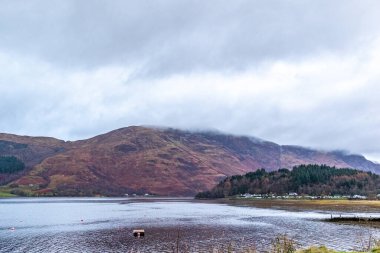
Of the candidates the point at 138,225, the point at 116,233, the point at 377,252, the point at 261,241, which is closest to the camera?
the point at 377,252

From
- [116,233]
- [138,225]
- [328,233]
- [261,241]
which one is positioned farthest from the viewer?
[138,225]

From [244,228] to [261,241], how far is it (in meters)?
22.8

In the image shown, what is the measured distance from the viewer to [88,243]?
245 feet

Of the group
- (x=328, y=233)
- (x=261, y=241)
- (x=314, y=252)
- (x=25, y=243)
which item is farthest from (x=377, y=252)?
(x=25, y=243)

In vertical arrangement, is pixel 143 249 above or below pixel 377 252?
below

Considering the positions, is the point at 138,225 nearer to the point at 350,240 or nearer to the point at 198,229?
the point at 198,229

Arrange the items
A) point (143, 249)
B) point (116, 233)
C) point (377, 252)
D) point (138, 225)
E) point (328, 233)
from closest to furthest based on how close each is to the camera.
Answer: point (377, 252) < point (143, 249) < point (328, 233) < point (116, 233) < point (138, 225)

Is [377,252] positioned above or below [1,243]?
above

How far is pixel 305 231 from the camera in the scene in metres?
84.6

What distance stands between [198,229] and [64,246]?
33.1m

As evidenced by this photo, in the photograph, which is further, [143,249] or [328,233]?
[328,233]

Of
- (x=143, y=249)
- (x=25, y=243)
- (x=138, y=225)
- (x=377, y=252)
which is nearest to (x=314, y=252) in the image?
(x=377, y=252)

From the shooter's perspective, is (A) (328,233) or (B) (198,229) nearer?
(A) (328,233)

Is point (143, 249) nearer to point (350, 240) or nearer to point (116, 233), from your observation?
point (116, 233)
